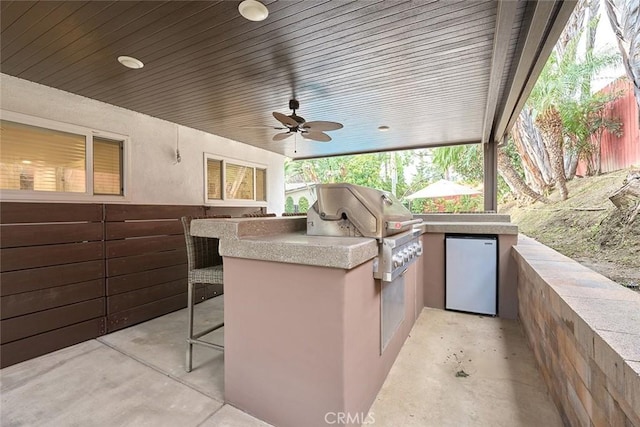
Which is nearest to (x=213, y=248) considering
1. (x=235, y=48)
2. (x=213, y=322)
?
(x=213, y=322)

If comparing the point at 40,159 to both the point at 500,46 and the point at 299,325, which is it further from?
the point at 500,46

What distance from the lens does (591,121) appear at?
153 inches

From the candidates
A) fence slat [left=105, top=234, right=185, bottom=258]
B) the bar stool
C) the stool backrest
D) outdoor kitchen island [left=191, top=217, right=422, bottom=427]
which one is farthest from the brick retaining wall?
fence slat [left=105, top=234, right=185, bottom=258]

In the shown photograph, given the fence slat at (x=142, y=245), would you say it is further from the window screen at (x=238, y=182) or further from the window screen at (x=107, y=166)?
the window screen at (x=238, y=182)

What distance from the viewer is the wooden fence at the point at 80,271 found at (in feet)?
8.07

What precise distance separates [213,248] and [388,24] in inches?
84.3

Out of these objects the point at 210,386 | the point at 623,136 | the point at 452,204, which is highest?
the point at 623,136

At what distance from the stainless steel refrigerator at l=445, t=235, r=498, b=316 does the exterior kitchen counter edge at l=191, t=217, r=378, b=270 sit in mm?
2036

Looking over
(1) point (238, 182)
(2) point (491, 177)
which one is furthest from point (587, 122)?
(1) point (238, 182)

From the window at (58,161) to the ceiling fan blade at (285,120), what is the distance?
1994mm

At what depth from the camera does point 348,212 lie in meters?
1.78

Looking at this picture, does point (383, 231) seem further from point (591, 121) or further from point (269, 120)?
point (591, 121)

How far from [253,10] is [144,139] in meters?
2.62

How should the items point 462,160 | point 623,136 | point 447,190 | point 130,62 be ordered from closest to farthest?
point 130,62, point 623,136, point 447,190, point 462,160
